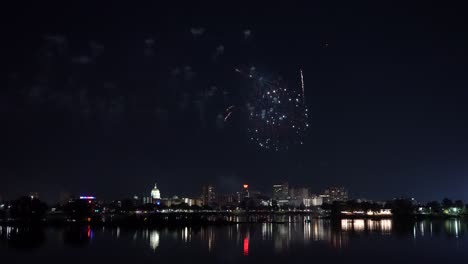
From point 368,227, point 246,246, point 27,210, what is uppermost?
point 27,210

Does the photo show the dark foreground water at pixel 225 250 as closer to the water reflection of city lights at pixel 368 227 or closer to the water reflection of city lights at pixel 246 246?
the water reflection of city lights at pixel 246 246

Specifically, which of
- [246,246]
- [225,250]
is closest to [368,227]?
[246,246]

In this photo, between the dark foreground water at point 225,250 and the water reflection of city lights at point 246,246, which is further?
the water reflection of city lights at point 246,246

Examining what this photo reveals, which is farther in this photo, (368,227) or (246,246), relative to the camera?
(368,227)

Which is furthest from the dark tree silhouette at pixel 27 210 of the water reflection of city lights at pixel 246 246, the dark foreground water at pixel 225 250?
the water reflection of city lights at pixel 246 246

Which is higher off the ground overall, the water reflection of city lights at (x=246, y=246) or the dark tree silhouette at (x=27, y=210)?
the dark tree silhouette at (x=27, y=210)

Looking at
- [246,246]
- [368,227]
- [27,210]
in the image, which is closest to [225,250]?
[246,246]

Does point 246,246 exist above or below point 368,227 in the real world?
above

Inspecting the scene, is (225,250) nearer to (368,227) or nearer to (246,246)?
(246,246)

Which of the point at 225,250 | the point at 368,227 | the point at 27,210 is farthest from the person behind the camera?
the point at 27,210

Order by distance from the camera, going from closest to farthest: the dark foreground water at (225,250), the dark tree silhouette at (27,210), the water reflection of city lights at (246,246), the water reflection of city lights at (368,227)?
the dark foreground water at (225,250), the water reflection of city lights at (246,246), the water reflection of city lights at (368,227), the dark tree silhouette at (27,210)

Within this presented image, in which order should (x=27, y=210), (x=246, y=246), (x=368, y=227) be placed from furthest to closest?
(x=27, y=210) → (x=368, y=227) → (x=246, y=246)

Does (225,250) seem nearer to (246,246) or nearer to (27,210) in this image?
(246,246)
